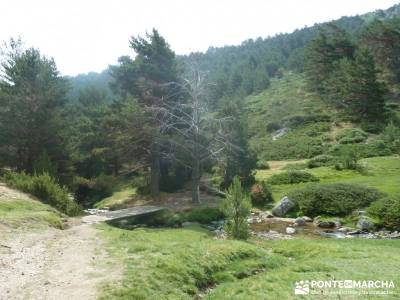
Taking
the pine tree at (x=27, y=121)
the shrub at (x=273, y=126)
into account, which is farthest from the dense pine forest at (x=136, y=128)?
the shrub at (x=273, y=126)

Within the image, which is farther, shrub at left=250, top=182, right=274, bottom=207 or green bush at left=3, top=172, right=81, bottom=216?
shrub at left=250, top=182, right=274, bottom=207

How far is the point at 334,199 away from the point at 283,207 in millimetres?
3603

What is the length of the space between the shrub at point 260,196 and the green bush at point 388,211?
8.39 meters

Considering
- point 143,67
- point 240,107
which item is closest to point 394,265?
point 240,107

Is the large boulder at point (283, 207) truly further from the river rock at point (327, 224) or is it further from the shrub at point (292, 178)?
the shrub at point (292, 178)

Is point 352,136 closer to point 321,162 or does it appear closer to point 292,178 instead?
point 321,162

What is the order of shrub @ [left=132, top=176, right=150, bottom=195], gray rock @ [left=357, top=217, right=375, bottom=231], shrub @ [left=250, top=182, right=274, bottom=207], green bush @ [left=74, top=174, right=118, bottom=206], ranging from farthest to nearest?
green bush @ [left=74, top=174, right=118, bottom=206] < shrub @ [left=132, top=176, right=150, bottom=195] < shrub @ [left=250, top=182, right=274, bottom=207] < gray rock @ [left=357, top=217, right=375, bottom=231]

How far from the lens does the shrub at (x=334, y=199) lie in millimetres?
28031

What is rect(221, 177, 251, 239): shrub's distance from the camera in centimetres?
1944

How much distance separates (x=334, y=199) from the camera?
28641 millimetres

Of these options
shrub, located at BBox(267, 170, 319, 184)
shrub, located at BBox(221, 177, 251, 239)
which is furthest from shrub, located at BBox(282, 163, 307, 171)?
shrub, located at BBox(221, 177, 251, 239)

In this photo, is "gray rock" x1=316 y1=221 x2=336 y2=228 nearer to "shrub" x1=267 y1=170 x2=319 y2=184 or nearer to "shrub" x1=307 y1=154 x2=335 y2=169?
"shrub" x1=267 y1=170 x2=319 y2=184

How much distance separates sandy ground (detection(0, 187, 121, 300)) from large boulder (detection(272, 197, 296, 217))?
15119 mm

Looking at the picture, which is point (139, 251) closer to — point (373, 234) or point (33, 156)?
point (373, 234)
